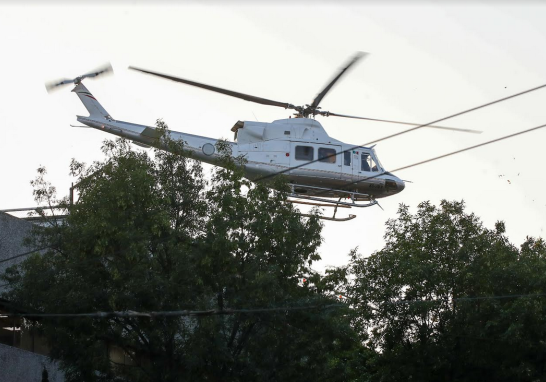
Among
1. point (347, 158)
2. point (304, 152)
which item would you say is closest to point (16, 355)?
point (304, 152)

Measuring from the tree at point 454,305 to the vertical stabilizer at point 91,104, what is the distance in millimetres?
11137

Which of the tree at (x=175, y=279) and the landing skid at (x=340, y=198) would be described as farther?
the landing skid at (x=340, y=198)

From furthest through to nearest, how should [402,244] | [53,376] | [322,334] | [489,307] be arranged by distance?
[402,244] < [489,307] < [53,376] < [322,334]

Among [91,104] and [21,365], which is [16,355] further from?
[91,104]

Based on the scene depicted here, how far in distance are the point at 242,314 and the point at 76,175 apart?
21.3 ft

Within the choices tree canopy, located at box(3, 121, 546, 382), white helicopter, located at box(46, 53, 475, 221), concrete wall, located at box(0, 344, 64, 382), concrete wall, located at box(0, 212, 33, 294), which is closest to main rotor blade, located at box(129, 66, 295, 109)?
white helicopter, located at box(46, 53, 475, 221)

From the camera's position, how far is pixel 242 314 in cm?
2391

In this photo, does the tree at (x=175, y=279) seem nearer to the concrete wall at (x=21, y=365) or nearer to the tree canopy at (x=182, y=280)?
the tree canopy at (x=182, y=280)

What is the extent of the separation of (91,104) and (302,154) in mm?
8515

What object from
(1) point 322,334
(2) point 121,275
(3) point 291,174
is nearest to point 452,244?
(3) point 291,174

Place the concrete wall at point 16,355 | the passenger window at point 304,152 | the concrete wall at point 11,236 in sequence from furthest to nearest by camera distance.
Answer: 1. the passenger window at point 304,152
2. the concrete wall at point 11,236
3. the concrete wall at point 16,355

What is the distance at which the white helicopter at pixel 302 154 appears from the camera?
3347 centimetres

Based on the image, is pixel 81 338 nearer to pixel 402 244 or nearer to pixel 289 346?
pixel 289 346

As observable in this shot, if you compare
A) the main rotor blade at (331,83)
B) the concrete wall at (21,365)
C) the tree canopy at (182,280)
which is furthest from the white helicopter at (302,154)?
the concrete wall at (21,365)
